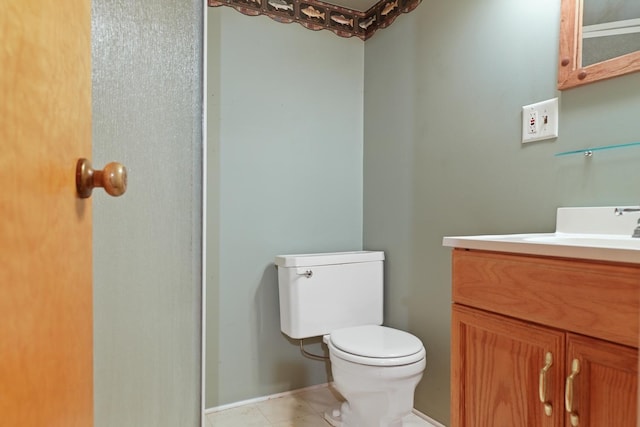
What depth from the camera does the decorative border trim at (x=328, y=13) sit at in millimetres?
1837

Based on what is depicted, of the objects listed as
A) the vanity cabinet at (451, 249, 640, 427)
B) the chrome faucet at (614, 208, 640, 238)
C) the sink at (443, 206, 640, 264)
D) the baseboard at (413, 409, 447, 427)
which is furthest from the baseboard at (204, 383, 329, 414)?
the chrome faucet at (614, 208, 640, 238)

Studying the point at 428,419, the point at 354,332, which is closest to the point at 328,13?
the point at 354,332

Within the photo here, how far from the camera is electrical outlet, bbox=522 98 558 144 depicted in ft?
4.02

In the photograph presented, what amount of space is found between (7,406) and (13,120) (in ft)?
0.80

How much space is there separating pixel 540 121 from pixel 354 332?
41.5 inches

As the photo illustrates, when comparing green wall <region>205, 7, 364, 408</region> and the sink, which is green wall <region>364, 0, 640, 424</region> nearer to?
the sink

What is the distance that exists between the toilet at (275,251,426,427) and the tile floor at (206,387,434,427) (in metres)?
0.12

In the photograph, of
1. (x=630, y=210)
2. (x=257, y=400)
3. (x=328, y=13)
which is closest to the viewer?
(x=630, y=210)

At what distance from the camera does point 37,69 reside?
0.37m

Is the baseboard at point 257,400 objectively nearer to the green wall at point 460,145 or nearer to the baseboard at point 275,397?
the baseboard at point 275,397

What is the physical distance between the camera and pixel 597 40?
1.12m

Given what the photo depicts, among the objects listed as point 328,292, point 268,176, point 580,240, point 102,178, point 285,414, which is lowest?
point 285,414

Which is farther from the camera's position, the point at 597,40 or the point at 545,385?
the point at 597,40

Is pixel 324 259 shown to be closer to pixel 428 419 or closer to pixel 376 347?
pixel 376 347
